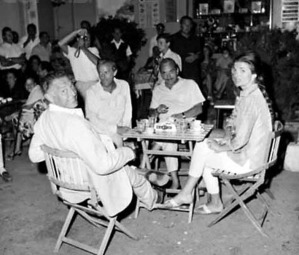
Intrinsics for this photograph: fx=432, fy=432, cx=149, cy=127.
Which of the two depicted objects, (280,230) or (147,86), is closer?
(280,230)

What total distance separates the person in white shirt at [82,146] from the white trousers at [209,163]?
53 centimetres

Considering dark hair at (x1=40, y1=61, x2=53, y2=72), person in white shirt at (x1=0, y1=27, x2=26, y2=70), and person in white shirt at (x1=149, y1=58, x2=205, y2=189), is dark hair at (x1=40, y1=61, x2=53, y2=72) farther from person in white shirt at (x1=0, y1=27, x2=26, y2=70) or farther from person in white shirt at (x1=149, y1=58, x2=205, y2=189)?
person in white shirt at (x1=149, y1=58, x2=205, y2=189)

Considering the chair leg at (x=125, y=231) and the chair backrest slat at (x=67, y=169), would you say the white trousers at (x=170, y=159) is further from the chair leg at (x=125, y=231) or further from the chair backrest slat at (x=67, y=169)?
the chair backrest slat at (x=67, y=169)

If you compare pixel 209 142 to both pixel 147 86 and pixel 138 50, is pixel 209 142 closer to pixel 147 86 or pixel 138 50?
pixel 147 86

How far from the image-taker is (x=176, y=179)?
13.5 feet

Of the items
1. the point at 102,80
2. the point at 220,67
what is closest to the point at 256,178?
the point at 102,80

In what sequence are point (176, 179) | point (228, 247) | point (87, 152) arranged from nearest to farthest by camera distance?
point (87, 152) → point (228, 247) → point (176, 179)

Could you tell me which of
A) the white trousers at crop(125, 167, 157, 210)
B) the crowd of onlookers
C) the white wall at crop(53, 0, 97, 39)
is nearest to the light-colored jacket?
the white trousers at crop(125, 167, 157, 210)

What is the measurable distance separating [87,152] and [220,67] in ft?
20.8

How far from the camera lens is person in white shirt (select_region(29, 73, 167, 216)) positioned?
275cm

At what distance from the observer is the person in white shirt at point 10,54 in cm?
732

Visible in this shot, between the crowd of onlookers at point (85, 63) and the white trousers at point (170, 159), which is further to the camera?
the crowd of onlookers at point (85, 63)

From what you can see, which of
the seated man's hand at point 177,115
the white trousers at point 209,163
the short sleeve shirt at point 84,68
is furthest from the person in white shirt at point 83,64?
the white trousers at point 209,163

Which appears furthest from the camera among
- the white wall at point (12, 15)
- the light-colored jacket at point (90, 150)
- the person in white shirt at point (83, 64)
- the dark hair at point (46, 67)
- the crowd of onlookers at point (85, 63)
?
the white wall at point (12, 15)
